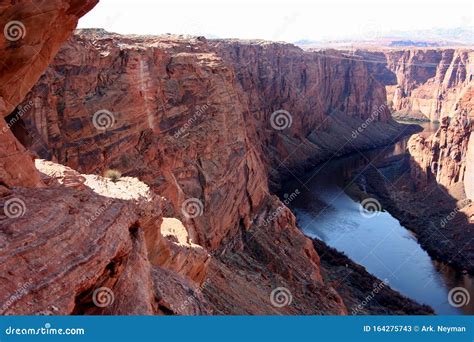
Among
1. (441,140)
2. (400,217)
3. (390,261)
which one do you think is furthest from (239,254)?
(441,140)

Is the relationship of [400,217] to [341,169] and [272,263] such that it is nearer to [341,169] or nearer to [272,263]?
[341,169]
